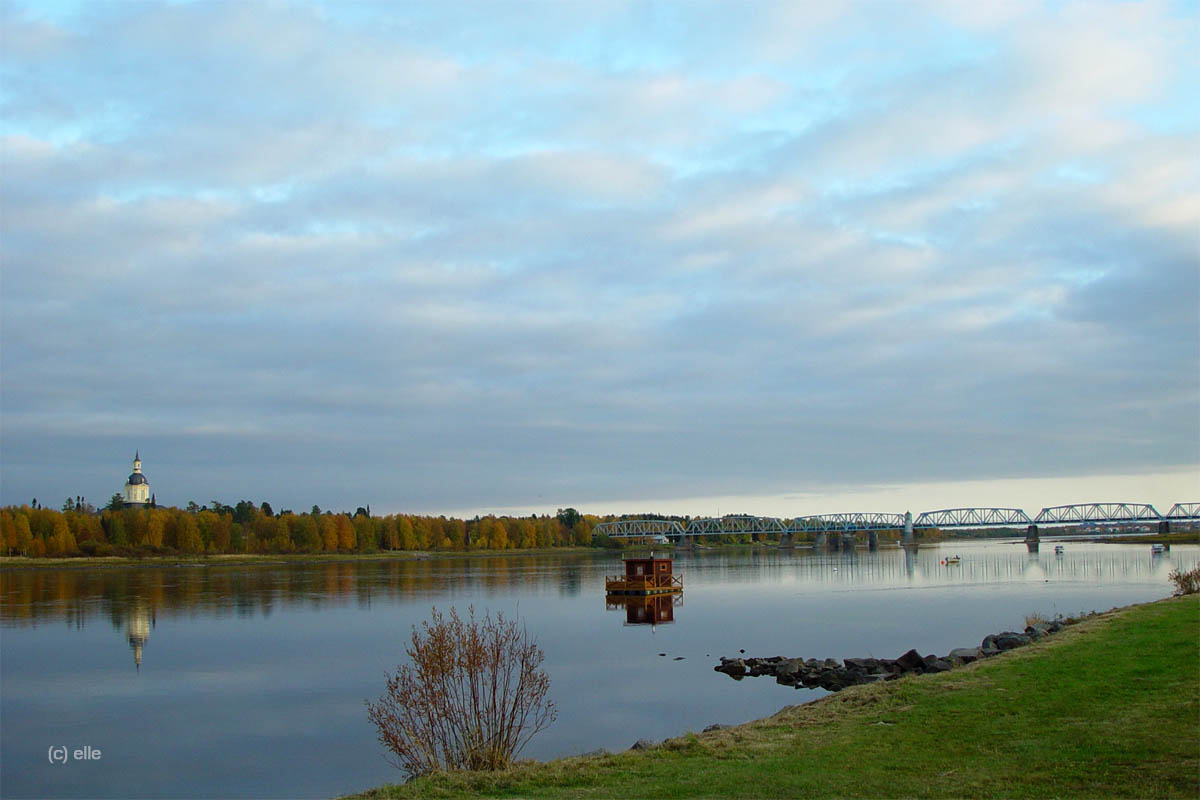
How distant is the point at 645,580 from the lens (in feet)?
211

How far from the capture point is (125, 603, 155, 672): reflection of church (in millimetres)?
38844

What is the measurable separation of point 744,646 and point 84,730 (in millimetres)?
23938

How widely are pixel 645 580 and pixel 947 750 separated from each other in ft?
171

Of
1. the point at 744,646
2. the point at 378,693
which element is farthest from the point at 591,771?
the point at 744,646

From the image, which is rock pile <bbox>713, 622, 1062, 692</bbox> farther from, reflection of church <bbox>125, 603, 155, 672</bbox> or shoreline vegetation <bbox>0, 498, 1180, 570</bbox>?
shoreline vegetation <bbox>0, 498, 1180, 570</bbox>

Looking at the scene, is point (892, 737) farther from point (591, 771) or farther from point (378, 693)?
point (378, 693)

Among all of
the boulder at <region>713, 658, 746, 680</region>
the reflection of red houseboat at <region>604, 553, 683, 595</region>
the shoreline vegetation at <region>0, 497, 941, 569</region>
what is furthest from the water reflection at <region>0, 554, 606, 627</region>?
the boulder at <region>713, 658, 746, 680</region>

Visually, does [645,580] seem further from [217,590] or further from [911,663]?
[911,663]

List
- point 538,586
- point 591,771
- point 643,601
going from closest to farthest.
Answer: point 591,771, point 643,601, point 538,586

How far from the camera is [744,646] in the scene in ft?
127

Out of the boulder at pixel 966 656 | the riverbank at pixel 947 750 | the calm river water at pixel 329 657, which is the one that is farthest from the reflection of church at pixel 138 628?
the boulder at pixel 966 656

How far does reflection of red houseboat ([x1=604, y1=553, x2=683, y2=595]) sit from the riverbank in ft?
146

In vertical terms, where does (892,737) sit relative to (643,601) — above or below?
above

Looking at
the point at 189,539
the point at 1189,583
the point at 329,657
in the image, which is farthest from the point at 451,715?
the point at 189,539
